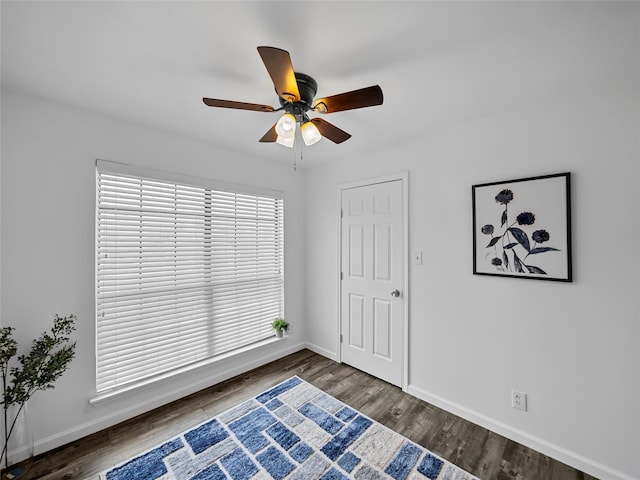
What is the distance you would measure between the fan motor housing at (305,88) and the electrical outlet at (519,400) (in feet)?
8.39

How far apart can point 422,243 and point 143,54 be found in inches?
97.4

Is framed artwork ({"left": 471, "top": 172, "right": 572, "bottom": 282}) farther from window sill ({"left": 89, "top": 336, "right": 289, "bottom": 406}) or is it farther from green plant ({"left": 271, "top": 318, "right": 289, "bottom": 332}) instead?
window sill ({"left": 89, "top": 336, "right": 289, "bottom": 406})

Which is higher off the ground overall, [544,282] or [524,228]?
[524,228]

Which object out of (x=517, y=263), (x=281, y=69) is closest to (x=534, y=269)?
(x=517, y=263)

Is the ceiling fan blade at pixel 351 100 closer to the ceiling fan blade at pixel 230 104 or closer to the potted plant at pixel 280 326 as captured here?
the ceiling fan blade at pixel 230 104

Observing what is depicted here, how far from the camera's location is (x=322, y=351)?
3.44 m

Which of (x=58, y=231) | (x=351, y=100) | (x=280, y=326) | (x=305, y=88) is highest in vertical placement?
(x=305, y=88)

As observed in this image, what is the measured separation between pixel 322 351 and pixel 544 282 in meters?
2.49

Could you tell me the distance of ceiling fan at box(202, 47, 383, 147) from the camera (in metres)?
1.17

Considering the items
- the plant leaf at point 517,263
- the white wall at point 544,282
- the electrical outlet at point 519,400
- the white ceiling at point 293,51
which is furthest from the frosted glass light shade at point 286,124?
the electrical outlet at point 519,400

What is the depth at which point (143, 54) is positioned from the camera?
145 centimetres

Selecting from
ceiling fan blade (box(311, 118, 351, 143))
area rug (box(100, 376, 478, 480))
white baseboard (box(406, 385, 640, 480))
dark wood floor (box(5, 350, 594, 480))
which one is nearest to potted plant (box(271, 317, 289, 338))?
dark wood floor (box(5, 350, 594, 480))

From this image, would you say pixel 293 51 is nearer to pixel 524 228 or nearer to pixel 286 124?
pixel 286 124

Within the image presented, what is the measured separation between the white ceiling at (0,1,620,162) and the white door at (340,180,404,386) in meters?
1.05
